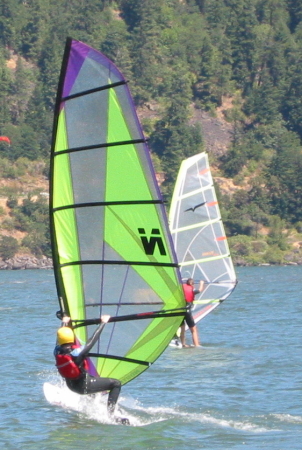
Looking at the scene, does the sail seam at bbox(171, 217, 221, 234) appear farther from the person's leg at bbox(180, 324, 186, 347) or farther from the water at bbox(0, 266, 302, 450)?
the person's leg at bbox(180, 324, 186, 347)

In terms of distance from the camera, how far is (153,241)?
10258mm

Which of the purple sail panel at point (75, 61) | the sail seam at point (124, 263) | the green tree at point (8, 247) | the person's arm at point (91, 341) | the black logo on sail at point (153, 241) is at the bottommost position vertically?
the green tree at point (8, 247)

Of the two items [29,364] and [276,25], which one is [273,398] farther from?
[276,25]

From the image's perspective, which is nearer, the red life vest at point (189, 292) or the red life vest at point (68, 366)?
the red life vest at point (68, 366)

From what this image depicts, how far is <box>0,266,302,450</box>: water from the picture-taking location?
981 centimetres

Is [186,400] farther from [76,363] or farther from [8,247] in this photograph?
[8,247]

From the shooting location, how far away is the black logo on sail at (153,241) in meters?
10.2

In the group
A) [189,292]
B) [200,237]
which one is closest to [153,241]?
[189,292]

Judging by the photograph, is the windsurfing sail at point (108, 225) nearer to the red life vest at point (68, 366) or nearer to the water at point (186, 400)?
the red life vest at point (68, 366)

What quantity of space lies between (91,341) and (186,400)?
2.18 metres

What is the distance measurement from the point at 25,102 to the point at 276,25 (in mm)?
25264

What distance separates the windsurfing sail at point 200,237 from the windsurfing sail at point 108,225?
7224 millimetres

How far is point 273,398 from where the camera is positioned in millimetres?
11602

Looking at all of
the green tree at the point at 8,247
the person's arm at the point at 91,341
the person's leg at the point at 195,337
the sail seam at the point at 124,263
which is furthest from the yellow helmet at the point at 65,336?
the green tree at the point at 8,247
